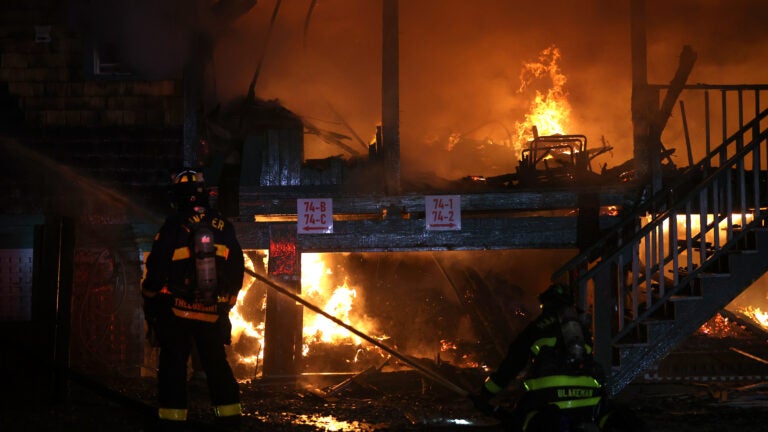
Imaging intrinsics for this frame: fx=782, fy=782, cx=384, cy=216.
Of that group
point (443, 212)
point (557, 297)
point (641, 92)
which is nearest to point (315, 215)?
point (443, 212)

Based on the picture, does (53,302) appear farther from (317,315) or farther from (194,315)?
(317,315)

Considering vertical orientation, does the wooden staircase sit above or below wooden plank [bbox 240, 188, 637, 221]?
below

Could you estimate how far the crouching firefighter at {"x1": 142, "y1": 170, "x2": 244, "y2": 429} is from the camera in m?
6.37

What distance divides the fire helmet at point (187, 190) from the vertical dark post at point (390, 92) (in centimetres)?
442

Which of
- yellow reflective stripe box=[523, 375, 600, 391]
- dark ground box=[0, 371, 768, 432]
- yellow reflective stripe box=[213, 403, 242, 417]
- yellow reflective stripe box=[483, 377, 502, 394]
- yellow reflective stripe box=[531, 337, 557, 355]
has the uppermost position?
yellow reflective stripe box=[531, 337, 557, 355]

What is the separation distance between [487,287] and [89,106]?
6.66 metres

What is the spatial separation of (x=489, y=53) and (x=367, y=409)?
9.60 m

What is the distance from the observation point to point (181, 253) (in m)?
6.49

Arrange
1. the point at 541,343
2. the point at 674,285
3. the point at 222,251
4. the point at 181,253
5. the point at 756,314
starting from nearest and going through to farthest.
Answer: the point at 541,343 < the point at 181,253 < the point at 222,251 < the point at 674,285 < the point at 756,314

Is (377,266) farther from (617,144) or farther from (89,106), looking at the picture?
(617,144)

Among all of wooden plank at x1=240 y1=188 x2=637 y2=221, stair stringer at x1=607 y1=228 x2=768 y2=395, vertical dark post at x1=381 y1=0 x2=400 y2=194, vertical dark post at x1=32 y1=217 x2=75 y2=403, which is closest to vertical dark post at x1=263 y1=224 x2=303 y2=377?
→ wooden plank at x1=240 y1=188 x2=637 y2=221

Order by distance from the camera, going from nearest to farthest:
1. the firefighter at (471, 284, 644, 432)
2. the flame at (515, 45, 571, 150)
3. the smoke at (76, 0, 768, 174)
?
the firefighter at (471, 284, 644, 432) → the smoke at (76, 0, 768, 174) → the flame at (515, 45, 571, 150)

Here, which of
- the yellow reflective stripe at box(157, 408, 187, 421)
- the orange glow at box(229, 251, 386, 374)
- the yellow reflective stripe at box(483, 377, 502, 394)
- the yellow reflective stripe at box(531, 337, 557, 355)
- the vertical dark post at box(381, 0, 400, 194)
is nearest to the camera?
the yellow reflective stripe at box(531, 337, 557, 355)

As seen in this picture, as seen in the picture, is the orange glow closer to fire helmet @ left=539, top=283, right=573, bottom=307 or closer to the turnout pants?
the turnout pants
